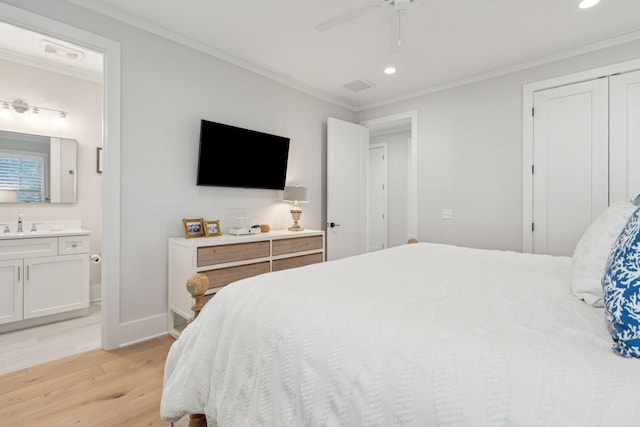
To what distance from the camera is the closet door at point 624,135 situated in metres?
2.69

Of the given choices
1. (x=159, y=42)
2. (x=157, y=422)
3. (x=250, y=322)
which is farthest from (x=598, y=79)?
(x=157, y=422)

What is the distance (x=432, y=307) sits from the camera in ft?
3.36

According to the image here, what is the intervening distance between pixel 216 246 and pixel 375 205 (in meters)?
4.29

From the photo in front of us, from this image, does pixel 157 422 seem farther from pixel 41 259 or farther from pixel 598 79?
pixel 598 79

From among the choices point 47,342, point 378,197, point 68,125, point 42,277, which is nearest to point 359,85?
point 378,197

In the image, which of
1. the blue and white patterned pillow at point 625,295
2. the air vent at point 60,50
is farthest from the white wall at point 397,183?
the blue and white patterned pillow at point 625,295

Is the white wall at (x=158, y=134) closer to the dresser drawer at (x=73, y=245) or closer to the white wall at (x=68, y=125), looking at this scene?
the dresser drawer at (x=73, y=245)

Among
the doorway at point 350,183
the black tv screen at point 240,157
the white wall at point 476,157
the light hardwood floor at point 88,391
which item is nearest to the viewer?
the light hardwood floor at point 88,391

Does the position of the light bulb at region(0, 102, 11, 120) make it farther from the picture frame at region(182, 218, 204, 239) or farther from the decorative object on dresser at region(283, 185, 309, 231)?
the decorative object on dresser at region(283, 185, 309, 231)

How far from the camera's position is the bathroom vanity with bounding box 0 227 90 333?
2771 mm

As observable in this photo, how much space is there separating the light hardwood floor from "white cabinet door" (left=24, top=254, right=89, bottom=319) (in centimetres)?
103

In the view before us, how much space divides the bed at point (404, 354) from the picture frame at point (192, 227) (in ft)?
5.20

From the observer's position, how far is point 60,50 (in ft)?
10.0

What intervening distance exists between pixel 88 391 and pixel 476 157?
4011 mm
